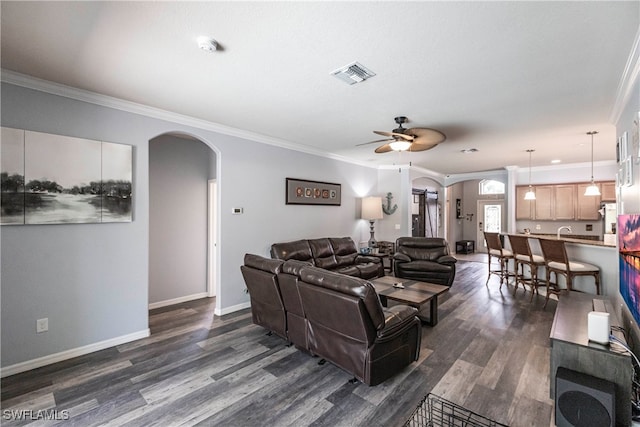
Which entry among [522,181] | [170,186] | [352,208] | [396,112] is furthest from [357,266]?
[522,181]

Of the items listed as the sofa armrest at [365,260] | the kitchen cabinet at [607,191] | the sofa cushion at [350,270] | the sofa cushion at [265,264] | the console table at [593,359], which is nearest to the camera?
the console table at [593,359]

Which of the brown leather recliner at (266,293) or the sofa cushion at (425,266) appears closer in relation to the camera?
the brown leather recliner at (266,293)

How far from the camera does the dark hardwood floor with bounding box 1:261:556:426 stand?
2084mm

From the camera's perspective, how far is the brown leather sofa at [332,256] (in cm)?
469

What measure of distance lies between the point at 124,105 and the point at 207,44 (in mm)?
1757

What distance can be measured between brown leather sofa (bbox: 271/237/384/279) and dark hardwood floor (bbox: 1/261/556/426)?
1.42 metres

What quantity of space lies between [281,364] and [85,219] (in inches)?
97.5

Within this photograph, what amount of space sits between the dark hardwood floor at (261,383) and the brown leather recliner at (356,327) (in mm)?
176

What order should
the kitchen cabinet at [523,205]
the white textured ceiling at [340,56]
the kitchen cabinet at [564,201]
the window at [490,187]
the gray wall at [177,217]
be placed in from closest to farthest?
1. the white textured ceiling at [340,56]
2. the gray wall at [177,217]
3. the kitchen cabinet at [564,201]
4. the kitchen cabinet at [523,205]
5. the window at [490,187]

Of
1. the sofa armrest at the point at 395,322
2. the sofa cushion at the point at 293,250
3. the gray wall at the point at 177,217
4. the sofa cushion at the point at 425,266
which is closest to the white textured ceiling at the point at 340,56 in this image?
the gray wall at the point at 177,217

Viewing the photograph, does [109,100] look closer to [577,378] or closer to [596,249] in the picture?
[577,378]

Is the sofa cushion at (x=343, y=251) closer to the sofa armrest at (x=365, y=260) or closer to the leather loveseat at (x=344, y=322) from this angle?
the sofa armrest at (x=365, y=260)

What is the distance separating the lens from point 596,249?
430cm

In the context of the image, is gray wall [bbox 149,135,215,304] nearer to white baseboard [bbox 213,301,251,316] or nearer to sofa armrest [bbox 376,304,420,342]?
white baseboard [bbox 213,301,251,316]
